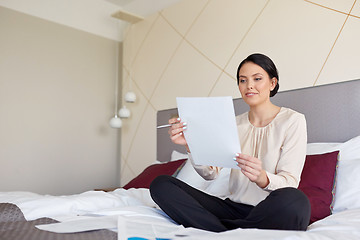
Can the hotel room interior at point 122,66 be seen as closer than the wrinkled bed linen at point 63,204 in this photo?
No

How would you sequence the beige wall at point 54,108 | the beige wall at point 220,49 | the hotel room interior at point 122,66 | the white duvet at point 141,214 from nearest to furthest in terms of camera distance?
the white duvet at point 141,214 → the beige wall at point 220,49 → the hotel room interior at point 122,66 → the beige wall at point 54,108

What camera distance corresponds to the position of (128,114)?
3424 mm

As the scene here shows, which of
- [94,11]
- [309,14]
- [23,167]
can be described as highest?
[94,11]

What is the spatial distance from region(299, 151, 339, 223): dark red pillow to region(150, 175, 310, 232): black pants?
341mm

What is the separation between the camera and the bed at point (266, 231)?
1.07 meters

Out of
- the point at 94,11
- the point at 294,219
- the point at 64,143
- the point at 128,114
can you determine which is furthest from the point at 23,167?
the point at 294,219

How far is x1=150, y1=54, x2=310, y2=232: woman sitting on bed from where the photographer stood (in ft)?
3.58

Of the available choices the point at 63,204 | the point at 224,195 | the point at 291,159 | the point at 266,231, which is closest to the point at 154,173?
the point at 224,195

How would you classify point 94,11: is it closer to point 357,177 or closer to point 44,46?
point 44,46

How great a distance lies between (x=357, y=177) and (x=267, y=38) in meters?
1.21

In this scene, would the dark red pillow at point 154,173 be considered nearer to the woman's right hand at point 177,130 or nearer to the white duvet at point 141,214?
the white duvet at point 141,214

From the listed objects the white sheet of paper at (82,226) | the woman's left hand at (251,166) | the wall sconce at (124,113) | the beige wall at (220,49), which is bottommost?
the white sheet of paper at (82,226)

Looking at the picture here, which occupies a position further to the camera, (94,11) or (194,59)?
(94,11)

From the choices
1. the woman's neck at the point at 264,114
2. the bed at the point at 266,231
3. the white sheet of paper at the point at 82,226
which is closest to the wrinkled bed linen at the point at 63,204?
the bed at the point at 266,231
